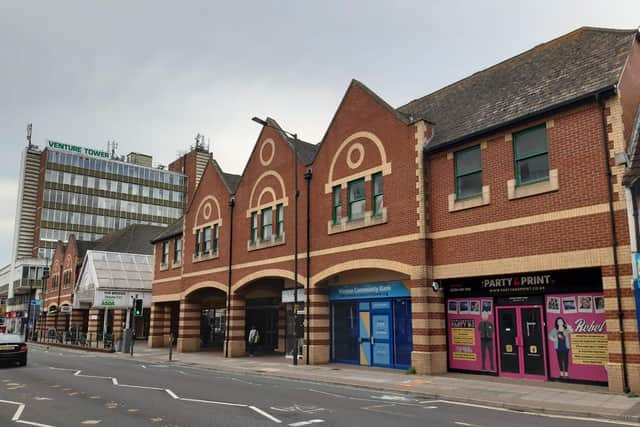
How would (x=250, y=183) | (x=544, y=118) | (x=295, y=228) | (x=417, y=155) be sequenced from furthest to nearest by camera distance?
1. (x=250, y=183)
2. (x=295, y=228)
3. (x=417, y=155)
4. (x=544, y=118)

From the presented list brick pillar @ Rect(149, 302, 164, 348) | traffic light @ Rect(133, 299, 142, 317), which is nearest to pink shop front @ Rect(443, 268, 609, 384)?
traffic light @ Rect(133, 299, 142, 317)

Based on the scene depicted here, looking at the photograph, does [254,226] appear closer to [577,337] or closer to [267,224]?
[267,224]

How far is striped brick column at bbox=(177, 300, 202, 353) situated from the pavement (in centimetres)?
1109

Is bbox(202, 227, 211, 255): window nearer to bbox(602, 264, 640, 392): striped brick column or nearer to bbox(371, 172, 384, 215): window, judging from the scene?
bbox(371, 172, 384, 215): window

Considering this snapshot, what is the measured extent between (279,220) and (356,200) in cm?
538

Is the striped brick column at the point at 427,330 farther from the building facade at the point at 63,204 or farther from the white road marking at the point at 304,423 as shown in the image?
the building facade at the point at 63,204

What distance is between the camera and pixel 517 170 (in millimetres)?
16156

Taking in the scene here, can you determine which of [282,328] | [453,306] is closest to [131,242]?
[282,328]

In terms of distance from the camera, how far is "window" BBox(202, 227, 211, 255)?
31.4m

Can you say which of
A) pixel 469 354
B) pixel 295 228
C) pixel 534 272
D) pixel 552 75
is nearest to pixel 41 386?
pixel 295 228

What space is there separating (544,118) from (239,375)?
13220 millimetres

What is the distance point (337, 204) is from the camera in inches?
875

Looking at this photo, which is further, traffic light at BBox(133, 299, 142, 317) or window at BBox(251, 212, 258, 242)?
traffic light at BBox(133, 299, 142, 317)

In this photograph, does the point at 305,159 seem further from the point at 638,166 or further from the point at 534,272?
the point at 638,166
